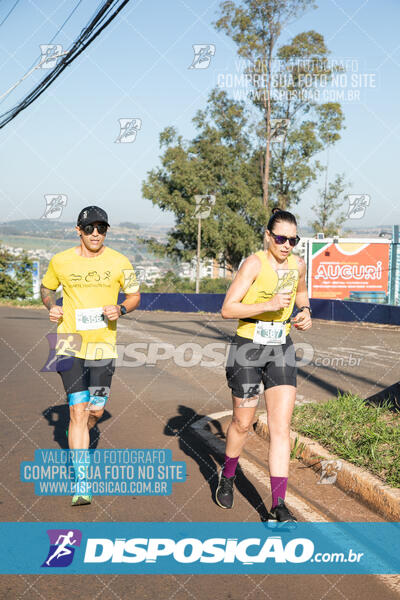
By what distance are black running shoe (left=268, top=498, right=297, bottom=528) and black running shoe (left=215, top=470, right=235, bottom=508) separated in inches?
16.1

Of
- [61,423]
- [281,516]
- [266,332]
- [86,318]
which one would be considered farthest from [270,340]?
[61,423]

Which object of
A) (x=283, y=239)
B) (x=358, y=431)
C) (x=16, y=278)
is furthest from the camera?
(x=16, y=278)

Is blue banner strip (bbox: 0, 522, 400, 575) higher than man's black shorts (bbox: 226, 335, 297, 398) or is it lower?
lower

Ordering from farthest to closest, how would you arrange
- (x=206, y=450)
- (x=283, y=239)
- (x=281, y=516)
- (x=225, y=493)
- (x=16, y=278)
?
(x=16, y=278) → (x=206, y=450) → (x=225, y=493) → (x=283, y=239) → (x=281, y=516)

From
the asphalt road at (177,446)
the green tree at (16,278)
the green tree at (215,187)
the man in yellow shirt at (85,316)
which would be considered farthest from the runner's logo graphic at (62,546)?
the green tree at (16,278)

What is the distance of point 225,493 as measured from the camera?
14.6 feet

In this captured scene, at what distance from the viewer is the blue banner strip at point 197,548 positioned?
11.8 feet

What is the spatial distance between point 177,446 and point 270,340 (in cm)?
216

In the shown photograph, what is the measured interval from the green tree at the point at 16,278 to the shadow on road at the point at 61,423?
157 feet

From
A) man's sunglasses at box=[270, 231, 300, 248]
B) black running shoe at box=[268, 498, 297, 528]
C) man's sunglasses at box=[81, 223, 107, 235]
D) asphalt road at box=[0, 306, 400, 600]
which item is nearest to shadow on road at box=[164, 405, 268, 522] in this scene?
asphalt road at box=[0, 306, 400, 600]

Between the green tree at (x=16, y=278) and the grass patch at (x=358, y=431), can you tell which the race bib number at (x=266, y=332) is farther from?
the green tree at (x=16, y=278)

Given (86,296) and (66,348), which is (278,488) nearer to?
(66,348)

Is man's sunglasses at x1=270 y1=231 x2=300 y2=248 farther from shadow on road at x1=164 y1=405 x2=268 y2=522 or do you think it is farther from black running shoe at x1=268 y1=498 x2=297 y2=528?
shadow on road at x1=164 y1=405 x2=268 y2=522

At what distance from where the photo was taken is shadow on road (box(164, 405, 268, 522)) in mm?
4686
